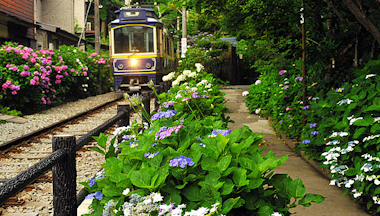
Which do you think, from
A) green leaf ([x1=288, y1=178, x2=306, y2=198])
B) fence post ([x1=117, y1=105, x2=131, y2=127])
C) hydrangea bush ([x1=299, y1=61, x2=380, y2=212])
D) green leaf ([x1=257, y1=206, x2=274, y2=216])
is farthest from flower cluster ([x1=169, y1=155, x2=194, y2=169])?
fence post ([x1=117, y1=105, x2=131, y2=127])

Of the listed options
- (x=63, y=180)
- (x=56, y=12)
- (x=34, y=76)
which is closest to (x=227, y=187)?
(x=63, y=180)

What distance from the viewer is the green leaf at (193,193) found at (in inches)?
68.0

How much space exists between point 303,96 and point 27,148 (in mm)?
4863

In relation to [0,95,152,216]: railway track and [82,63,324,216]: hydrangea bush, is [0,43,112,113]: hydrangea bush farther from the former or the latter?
[82,63,324,216]: hydrangea bush

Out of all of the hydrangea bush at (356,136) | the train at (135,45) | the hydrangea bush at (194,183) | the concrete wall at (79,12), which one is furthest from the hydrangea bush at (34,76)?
the concrete wall at (79,12)

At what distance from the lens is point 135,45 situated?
A: 15797 mm

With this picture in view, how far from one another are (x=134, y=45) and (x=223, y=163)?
14.5 m

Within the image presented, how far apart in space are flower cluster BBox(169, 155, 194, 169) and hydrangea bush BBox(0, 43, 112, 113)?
33.0 ft

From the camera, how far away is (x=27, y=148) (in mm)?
7230

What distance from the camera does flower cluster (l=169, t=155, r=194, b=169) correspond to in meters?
1.76

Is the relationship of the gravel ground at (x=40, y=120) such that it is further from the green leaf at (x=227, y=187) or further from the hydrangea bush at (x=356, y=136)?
the green leaf at (x=227, y=187)

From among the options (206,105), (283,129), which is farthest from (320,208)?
(283,129)

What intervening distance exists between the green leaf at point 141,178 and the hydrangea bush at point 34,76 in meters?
10.1

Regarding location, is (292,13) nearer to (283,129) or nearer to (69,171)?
(283,129)
